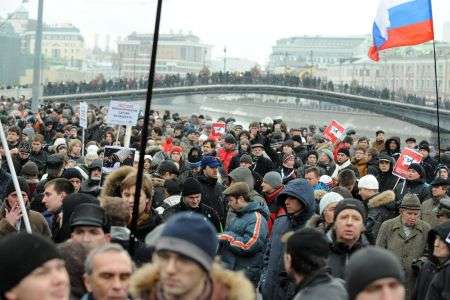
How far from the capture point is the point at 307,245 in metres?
5.50

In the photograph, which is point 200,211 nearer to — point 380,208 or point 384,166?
point 380,208

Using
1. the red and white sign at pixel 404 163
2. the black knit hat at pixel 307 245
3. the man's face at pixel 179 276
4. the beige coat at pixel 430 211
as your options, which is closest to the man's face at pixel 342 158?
the red and white sign at pixel 404 163

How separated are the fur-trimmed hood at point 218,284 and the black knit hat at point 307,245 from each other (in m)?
0.95

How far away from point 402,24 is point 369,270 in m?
12.1

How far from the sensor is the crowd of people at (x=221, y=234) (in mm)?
4492

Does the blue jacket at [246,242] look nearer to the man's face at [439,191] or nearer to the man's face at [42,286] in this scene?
the man's face at [439,191]

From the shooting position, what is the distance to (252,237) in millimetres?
8695

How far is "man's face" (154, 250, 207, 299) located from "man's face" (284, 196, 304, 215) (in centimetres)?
345

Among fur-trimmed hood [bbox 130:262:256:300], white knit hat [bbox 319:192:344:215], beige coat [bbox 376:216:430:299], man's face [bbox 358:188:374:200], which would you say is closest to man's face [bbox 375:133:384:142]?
man's face [bbox 358:188:374:200]

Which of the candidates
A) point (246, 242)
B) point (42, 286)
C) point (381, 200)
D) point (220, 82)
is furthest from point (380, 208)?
point (220, 82)

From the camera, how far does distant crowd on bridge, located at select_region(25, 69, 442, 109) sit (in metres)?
74.1

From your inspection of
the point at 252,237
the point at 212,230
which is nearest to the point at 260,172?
A: the point at 252,237

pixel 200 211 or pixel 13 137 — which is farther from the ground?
pixel 200 211

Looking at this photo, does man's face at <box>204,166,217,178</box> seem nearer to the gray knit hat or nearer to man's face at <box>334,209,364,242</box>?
the gray knit hat
